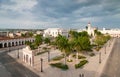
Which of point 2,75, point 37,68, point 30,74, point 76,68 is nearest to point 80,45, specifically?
point 76,68

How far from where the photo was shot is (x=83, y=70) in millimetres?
40562

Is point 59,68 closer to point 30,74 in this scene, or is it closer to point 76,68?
point 76,68

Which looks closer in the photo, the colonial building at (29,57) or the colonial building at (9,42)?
the colonial building at (29,57)

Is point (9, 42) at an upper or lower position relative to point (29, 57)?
upper

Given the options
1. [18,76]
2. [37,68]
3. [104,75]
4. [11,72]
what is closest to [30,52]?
[37,68]

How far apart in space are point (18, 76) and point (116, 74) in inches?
816

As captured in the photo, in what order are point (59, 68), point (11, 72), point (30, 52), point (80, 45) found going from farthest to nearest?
point (80, 45) < point (30, 52) < point (59, 68) < point (11, 72)

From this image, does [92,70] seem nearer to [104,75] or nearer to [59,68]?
[104,75]

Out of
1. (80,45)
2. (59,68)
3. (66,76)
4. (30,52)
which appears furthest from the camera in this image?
(80,45)

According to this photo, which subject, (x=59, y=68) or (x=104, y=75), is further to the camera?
(x=59, y=68)

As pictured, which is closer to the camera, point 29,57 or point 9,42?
point 29,57

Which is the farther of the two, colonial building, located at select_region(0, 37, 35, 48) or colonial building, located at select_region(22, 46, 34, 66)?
colonial building, located at select_region(0, 37, 35, 48)

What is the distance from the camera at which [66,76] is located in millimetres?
35562

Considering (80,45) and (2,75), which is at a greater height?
(80,45)
